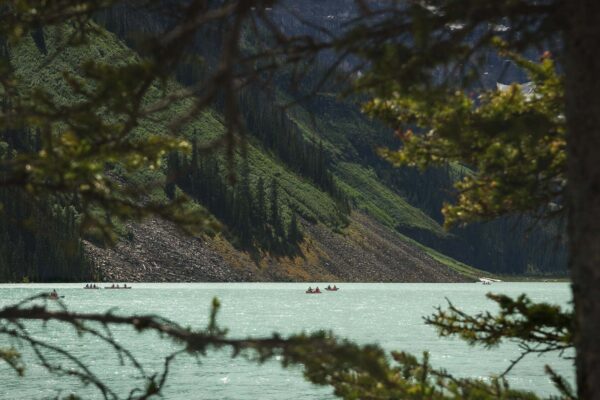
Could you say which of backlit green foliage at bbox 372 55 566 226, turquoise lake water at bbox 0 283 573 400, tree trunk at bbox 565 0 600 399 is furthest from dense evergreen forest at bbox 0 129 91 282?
tree trunk at bbox 565 0 600 399

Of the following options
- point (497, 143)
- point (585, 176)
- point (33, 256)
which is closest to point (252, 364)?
point (497, 143)

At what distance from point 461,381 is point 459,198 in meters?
2.58

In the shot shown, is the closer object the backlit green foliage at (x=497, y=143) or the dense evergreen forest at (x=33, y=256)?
the backlit green foliage at (x=497, y=143)

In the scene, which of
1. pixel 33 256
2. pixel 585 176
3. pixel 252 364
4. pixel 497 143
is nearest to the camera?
pixel 585 176

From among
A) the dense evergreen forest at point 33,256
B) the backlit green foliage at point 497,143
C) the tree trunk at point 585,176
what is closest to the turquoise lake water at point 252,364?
the backlit green foliage at point 497,143

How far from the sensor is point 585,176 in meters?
6.73

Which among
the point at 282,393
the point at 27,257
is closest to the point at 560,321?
the point at 282,393

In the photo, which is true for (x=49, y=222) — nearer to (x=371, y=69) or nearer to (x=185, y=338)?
(x=185, y=338)

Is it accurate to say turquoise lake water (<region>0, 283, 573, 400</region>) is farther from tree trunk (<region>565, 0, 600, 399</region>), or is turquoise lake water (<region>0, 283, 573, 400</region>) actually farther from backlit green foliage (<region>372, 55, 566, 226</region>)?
tree trunk (<region>565, 0, 600, 399</region>)

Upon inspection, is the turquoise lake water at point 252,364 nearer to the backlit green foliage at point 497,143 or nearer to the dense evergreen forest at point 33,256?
the backlit green foliage at point 497,143

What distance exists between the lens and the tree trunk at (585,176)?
262 inches

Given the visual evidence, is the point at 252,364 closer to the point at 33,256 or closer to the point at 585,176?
the point at 585,176

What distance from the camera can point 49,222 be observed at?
8828 mm

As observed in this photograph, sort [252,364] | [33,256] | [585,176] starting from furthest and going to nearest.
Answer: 1. [33,256]
2. [252,364]
3. [585,176]
